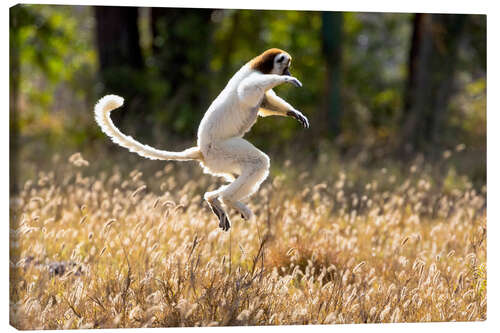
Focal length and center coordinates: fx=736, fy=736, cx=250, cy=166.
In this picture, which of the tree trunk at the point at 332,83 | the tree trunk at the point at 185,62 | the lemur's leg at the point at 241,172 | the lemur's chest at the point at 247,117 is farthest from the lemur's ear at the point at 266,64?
the tree trunk at the point at 332,83

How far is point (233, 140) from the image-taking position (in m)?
4.79

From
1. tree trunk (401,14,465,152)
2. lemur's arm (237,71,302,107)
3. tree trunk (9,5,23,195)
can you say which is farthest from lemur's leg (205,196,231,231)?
tree trunk (401,14,465,152)

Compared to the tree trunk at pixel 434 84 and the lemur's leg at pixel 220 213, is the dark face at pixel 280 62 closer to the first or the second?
the lemur's leg at pixel 220 213

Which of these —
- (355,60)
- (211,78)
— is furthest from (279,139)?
(355,60)

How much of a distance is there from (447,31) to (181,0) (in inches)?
229

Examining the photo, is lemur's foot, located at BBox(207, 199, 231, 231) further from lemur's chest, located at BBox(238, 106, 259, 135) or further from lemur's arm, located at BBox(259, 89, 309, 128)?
lemur's arm, located at BBox(259, 89, 309, 128)

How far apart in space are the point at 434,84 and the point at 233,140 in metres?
6.89

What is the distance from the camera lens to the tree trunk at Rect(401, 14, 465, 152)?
10883 millimetres

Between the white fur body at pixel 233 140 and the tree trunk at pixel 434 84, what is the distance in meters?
6.51

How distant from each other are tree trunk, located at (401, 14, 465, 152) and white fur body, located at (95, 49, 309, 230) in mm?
6509

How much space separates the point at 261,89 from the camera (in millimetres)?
4645

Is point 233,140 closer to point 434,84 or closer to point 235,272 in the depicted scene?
point 235,272

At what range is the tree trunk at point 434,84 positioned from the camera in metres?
10.9

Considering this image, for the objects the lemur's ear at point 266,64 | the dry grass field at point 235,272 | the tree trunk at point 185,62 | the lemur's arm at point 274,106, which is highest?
the tree trunk at point 185,62
